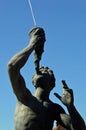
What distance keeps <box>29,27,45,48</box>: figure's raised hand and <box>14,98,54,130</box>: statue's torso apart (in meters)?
1.03

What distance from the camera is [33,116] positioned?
844cm

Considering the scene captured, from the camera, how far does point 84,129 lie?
848 cm

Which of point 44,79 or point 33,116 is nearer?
point 33,116

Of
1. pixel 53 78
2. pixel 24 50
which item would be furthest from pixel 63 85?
pixel 24 50

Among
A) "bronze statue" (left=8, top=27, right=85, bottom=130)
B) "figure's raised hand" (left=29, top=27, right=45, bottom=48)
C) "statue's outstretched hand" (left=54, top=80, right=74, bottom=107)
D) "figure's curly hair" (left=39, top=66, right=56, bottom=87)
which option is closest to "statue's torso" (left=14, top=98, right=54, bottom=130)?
"bronze statue" (left=8, top=27, right=85, bottom=130)

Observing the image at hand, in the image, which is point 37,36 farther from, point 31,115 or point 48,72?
point 31,115

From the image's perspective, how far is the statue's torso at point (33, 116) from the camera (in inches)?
331

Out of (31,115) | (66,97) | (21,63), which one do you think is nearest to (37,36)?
(21,63)

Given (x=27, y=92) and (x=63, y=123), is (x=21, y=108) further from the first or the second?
(x=63, y=123)

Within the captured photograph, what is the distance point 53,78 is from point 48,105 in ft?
1.89

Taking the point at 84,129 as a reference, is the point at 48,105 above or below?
above

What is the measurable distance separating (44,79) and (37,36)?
2.74 feet

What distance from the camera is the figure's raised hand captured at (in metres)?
8.53

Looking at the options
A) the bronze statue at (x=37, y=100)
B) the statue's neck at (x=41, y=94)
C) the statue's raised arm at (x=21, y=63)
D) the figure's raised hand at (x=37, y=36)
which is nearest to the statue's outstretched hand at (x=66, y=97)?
the bronze statue at (x=37, y=100)
